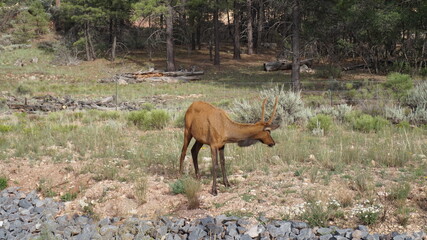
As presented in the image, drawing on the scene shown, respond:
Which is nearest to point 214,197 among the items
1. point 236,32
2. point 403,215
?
point 403,215

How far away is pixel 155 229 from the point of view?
6496mm

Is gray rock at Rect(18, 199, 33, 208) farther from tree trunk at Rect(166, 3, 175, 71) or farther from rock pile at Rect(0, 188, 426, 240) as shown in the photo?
tree trunk at Rect(166, 3, 175, 71)

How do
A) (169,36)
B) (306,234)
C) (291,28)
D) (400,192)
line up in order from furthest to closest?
(169,36) → (291,28) → (400,192) → (306,234)

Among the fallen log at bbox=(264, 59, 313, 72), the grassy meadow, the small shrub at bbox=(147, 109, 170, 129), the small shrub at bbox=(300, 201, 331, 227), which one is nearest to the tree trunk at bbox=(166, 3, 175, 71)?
A: the fallen log at bbox=(264, 59, 313, 72)

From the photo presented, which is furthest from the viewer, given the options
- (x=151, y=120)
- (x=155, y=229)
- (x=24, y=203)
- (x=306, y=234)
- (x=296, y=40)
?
(x=296, y=40)

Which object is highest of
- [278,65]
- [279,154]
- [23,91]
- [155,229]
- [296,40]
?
[296,40]

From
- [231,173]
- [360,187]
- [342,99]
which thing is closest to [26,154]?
[231,173]

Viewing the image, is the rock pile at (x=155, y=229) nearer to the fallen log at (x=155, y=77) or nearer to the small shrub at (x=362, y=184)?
the small shrub at (x=362, y=184)

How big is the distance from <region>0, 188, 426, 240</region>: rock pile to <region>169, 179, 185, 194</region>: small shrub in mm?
745

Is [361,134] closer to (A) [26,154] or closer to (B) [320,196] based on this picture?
(B) [320,196]

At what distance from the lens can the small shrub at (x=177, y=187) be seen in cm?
740

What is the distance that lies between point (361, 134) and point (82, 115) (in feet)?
31.1

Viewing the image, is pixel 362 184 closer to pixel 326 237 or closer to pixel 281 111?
pixel 326 237

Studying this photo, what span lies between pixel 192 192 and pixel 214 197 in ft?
1.53
